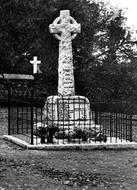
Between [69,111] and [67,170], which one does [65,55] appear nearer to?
[69,111]

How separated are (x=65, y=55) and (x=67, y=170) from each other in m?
6.93

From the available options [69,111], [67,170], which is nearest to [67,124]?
[69,111]

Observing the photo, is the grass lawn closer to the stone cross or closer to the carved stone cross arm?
the stone cross

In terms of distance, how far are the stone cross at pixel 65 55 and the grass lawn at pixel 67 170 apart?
139 inches

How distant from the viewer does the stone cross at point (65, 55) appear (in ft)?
49.9

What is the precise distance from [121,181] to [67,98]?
6.60m

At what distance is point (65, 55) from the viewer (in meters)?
15.4

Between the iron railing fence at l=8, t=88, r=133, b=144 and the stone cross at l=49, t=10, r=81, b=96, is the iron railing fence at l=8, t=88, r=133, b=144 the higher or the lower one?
the lower one

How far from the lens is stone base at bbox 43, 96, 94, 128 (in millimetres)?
14375

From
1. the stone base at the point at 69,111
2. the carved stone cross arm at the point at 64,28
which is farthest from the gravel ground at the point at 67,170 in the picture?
the carved stone cross arm at the point at 64,28

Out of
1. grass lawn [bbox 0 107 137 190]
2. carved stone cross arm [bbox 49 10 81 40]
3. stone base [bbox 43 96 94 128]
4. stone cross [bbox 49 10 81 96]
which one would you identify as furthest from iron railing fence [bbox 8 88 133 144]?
carved stone cross arm [bbox 49 10 81 40]

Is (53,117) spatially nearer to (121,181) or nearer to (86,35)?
(121,181)

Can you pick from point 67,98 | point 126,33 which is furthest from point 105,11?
point 67,98

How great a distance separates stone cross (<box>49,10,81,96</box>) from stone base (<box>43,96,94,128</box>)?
478mm
